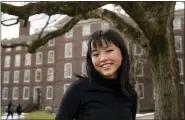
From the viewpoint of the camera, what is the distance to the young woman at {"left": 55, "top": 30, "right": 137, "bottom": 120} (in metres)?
1.61

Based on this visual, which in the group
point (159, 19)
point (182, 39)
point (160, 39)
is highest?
point (182, 39)

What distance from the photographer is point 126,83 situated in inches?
71.8

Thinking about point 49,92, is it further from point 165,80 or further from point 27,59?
point 165,80

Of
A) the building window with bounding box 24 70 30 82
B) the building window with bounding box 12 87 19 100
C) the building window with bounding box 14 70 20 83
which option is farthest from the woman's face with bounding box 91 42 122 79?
the building window with bounding box 24 70 30 82

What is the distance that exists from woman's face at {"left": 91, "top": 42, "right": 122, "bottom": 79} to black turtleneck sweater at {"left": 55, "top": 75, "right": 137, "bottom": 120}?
0.07m

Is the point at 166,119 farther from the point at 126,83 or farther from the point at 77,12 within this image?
the point at 126,83

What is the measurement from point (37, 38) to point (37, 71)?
35.0m

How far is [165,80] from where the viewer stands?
20.7 feet

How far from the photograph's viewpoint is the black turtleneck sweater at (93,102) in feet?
5.27

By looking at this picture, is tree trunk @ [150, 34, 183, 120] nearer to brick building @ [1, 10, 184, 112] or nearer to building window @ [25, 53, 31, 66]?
brick building @ [1, 10, 184, 112]

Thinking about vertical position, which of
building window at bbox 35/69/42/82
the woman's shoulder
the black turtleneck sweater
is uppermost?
building window at bbox 35/69/42/82

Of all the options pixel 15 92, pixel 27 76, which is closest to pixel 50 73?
pixel 27 76

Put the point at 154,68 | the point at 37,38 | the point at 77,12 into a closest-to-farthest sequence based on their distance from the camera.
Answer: the point at 77,12 → the point at 154,68 → the point at 37,38

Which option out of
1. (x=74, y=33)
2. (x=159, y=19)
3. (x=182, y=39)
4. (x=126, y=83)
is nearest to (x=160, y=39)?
(x=159, y=19)
